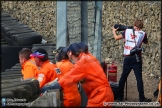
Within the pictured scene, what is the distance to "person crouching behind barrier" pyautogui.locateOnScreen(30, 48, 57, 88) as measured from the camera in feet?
21.6

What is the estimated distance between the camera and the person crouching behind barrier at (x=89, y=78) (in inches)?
238

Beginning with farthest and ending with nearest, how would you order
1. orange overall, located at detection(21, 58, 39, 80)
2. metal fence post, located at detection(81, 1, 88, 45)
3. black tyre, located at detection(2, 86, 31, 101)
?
metal fence post, located at detection(81, 1, 88, 45), orange overall, located at detection(21, 58, 39, 80), black tyre, located at detection(2, 86, 31, 101)

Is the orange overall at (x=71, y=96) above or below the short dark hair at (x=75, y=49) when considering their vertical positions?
below

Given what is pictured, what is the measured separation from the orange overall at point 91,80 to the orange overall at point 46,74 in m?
0.41

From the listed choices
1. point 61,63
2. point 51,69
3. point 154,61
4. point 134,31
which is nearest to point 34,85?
point 51,69

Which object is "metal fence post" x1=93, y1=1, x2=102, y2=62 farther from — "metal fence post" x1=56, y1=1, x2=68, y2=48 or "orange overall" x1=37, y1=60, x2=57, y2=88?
"orange overall" x1=37, y1=60, x2=57, y2=88

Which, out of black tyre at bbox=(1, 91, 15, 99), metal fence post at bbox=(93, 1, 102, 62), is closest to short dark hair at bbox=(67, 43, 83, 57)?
black tyre at bbox=(1, 91, 15, 99)

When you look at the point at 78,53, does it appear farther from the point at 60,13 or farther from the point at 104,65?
the point at 104,65

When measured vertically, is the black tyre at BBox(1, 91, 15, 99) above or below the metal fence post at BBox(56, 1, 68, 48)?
below

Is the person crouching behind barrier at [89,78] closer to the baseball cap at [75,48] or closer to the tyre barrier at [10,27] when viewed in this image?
the baseball cap at [75,48]

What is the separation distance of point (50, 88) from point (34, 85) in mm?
212

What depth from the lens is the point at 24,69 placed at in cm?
700

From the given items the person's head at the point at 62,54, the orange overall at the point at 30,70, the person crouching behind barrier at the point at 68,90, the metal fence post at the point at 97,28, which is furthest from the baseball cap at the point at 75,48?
the metal fence post at the point at 97,28

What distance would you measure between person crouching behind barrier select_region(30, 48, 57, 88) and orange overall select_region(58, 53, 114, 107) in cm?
42
